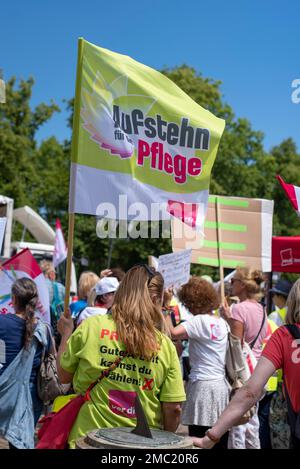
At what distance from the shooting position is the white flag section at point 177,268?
20.5 feet

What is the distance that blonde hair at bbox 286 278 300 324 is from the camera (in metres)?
3.28

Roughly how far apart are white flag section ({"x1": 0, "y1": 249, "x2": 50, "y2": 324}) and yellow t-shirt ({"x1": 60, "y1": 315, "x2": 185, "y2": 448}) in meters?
3.28

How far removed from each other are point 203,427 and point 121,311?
239 centimetres

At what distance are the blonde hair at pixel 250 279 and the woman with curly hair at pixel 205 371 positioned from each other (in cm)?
60

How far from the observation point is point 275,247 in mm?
8164

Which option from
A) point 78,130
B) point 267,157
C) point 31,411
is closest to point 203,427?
point 31,411

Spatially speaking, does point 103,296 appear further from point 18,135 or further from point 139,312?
point 18,135

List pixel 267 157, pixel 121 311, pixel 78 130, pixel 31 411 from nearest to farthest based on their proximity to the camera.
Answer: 1. pixel 121 311
2. pixel 78 130
3. pixel 31 411
4. pixel 267 157

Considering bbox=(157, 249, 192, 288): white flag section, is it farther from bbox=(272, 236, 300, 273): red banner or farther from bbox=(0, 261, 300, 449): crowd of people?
bbox=(272, 236, 300, 273): red banner

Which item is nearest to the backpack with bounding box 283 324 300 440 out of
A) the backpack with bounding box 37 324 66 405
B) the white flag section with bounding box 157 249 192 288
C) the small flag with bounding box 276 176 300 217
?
the backpack with bounding box 37 324 66 405

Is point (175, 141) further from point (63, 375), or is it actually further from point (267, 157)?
point (267, 157)

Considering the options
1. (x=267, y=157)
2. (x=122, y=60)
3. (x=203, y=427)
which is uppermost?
(x=267, y=157)

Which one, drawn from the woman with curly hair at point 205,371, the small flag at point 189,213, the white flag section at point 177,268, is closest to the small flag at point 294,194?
the small flag at point 189,213

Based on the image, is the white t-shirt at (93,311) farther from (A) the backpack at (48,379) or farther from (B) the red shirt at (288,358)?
(B) the red shirt at (288,358)
